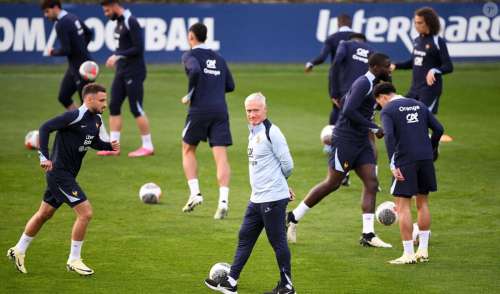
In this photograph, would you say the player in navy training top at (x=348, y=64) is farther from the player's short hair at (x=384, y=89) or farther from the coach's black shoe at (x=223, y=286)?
the coach's black shoe at (x=223, y=286)

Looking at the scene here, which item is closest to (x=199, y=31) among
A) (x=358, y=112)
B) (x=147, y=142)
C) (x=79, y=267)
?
(x=358, y=112)

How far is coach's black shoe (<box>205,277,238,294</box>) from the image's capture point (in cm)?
1005

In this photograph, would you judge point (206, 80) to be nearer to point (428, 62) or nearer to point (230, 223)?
point (230, 223)

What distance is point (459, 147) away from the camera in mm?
19453

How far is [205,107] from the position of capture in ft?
45.6

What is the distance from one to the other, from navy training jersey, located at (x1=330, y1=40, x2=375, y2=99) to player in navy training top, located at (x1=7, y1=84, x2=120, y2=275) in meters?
5.60

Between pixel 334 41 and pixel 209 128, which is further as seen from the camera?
pixel 334 41

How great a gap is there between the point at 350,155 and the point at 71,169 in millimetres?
3530

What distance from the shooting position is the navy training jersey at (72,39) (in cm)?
1820

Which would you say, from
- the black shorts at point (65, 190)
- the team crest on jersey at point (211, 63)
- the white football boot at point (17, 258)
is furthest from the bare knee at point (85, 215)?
the team crest on jersey at point (211, 63)

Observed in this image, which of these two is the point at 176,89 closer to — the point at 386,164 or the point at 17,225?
the point at 386,164

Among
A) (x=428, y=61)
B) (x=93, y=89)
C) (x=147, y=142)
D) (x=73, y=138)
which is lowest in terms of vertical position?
(x=147, y=142)

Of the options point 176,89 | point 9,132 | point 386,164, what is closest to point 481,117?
point 386,164

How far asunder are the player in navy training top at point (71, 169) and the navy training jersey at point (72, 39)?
743 cm
